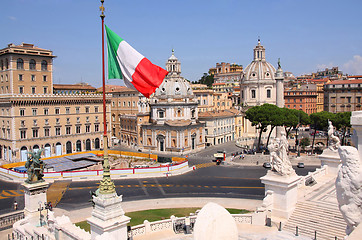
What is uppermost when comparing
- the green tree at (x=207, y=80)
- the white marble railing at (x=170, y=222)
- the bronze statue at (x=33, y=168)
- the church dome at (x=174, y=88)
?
the green tree at (x=207, y=80)

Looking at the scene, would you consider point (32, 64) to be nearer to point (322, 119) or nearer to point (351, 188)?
point (322, 119)

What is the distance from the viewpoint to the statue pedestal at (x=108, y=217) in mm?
10750

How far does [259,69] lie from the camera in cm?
7775

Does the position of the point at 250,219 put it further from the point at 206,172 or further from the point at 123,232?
the point at 206,172

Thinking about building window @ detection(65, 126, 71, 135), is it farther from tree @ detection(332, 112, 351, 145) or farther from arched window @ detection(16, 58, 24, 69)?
tree @ detection(332, 112, 351, 145)

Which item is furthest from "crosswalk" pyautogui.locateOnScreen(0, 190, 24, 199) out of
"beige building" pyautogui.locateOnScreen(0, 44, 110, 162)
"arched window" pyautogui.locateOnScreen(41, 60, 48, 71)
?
"arched window" pyautogui.locateOnScreen(41, 60, 48, 71)

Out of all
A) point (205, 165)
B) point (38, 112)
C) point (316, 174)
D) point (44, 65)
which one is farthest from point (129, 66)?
point (44, 65)

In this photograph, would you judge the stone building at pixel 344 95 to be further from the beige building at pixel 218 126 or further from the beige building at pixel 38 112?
the beige building at pixel 38 112

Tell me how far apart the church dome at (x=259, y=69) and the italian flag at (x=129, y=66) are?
67.2 meters

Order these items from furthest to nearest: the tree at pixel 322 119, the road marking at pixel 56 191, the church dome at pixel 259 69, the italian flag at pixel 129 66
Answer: the church dome at pixel 259 69
the tree at pixel 322 119
the road marking at pixel 56 191
the italian flag at pixel 129 66

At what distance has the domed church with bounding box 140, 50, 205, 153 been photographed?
57000mm

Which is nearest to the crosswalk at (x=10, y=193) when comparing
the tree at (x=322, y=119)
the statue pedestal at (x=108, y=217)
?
the statue pedestal at (x=108, y=217)

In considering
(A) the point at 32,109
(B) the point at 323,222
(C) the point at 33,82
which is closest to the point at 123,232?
(B) the point at 323,222

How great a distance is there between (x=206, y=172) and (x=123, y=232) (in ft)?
99.1
